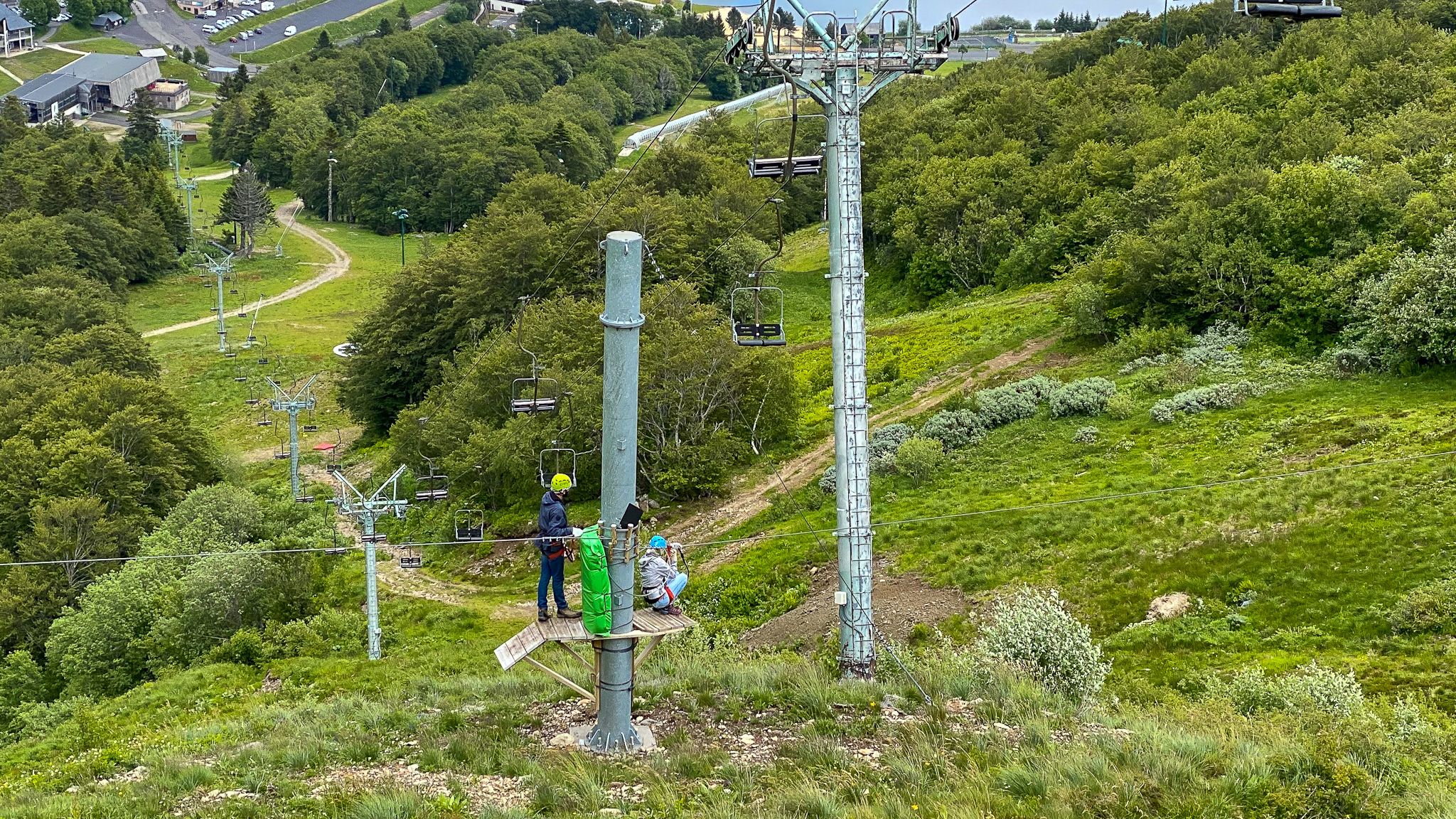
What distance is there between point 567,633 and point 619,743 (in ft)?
4.79

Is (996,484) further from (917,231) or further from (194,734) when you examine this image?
(917,231)

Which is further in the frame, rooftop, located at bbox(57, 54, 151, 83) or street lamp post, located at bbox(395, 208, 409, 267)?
rooftop, located at bbox(57, 54, 151, 83)

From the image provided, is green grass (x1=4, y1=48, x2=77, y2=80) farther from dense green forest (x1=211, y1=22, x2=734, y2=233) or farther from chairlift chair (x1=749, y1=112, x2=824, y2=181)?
chairlift chair (x1=749, y1=112, x2=824, y2=181)

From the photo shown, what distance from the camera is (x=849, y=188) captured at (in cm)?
1872

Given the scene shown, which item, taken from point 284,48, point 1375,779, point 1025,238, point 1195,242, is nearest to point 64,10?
point 284,48

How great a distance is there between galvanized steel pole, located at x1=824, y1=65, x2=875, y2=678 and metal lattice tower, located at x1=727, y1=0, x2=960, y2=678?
1cm

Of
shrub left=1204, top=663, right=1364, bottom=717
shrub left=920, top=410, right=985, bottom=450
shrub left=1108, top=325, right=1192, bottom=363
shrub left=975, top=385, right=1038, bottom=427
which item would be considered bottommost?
shrub left=920, top=410, right=985, bottom=450

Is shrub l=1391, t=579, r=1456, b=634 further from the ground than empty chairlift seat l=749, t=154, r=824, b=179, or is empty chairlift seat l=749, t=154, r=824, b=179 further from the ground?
empty chairlift seat l=749, t=154, r=824, b=179

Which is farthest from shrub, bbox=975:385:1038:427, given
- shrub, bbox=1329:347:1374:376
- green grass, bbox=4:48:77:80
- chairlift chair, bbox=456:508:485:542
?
green grass, bbox=4:48:77:80

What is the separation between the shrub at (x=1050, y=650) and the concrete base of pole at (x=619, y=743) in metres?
6.48

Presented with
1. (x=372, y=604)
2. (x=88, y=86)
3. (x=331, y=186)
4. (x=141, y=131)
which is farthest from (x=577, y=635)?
(x=88, y=86)

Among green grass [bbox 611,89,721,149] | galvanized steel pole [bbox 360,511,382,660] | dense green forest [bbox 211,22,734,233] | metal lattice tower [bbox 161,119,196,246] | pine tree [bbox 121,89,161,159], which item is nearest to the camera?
galvanized steel pole [bbox 360,511,382,660]

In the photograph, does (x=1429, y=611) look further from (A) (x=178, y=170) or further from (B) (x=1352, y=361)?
(A) (x=178, y=170)

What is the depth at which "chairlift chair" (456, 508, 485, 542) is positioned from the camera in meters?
43.1
